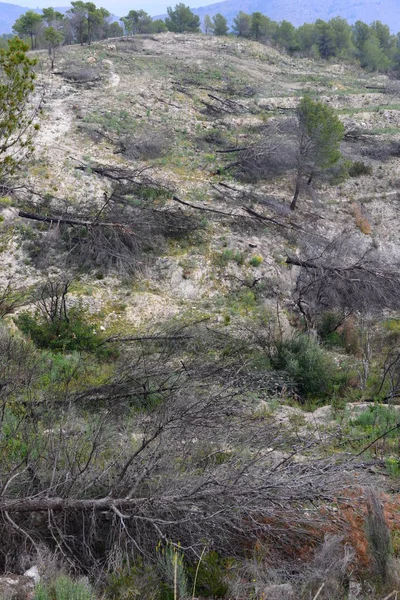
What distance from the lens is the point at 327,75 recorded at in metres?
31.7

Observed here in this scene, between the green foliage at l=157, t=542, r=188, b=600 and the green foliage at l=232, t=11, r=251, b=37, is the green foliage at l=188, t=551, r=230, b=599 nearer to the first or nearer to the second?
the green foliage at l=157, t=542, r=188, b=600

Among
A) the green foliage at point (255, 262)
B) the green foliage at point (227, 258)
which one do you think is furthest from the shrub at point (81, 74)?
the green foliage at point (255, 262)

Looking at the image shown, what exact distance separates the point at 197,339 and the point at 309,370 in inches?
82.4

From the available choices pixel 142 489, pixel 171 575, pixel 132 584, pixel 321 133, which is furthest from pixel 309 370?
pixel 321 133

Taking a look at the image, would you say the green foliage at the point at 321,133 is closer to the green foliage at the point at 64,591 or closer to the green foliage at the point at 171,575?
the green foliage at the point at 171,575

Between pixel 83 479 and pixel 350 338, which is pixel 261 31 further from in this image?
pixel 83 479

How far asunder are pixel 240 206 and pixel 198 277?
376 cm

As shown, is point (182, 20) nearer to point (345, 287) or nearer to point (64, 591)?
point (345, 287)

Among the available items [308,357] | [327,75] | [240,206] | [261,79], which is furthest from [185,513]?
[327,75]

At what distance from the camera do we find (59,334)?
9.09 metres

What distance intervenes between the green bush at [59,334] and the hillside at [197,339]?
0.04m

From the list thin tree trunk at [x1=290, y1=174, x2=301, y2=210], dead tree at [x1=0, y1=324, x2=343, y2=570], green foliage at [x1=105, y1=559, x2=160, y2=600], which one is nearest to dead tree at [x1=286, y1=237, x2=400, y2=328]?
thin tree trunk at [x1=290, y1=174, x2=301, y2=210]

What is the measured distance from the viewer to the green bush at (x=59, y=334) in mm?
8930

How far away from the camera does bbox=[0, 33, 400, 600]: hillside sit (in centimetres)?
364
